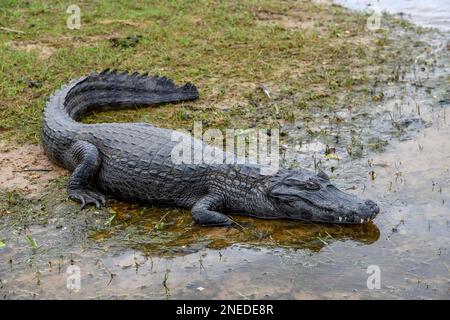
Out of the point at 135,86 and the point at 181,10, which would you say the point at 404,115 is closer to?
the point at 135,86

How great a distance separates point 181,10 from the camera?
1095cm

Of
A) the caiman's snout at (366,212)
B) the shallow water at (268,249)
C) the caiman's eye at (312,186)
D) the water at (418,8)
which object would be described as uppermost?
the water at (418,8)

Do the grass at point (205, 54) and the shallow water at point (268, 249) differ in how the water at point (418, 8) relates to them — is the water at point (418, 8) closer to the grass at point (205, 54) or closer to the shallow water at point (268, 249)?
the grass at point (205, 54)

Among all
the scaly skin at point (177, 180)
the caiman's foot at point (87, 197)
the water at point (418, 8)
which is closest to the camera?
the scaly skin at point (177, 180)

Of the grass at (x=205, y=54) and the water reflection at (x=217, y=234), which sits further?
the grass at (x=205, y=54)

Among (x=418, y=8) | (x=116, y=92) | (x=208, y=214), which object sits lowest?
(x=208, y=214)

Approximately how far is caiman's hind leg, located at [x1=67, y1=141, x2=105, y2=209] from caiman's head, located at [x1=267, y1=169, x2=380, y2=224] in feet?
5.11

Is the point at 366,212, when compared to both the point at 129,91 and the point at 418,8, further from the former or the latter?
the point at 418,8

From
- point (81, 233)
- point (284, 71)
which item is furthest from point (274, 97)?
point (81, 233)

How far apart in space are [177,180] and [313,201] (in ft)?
3.80

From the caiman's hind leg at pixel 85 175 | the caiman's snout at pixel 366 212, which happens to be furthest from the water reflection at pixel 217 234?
the caiman's hind leg at pixel 85 175

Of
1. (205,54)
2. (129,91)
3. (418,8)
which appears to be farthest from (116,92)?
(418,8)

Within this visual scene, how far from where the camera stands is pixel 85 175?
571 cm

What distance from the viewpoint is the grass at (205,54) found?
24.3ft
